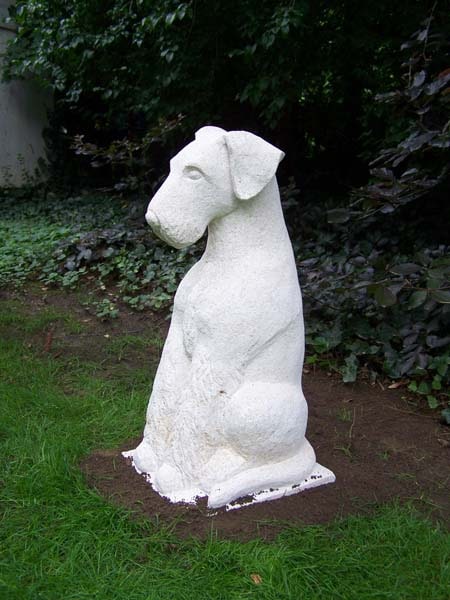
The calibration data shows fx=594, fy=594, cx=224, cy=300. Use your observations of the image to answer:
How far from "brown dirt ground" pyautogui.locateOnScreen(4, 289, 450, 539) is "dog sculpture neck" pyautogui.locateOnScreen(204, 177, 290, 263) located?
1.12 metres

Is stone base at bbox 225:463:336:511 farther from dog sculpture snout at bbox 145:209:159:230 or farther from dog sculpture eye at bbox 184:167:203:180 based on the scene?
dog sculpture eye at bbox 184:167:203:180

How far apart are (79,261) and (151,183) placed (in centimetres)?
241

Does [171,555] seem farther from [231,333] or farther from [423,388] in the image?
[423,388]

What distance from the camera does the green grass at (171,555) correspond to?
2256 millimetres

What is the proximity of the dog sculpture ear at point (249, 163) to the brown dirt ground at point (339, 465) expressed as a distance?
1.37m

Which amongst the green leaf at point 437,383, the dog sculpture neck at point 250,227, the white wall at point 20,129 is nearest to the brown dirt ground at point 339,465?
the green leaf at point 437,383

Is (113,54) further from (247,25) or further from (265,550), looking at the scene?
(265,550)

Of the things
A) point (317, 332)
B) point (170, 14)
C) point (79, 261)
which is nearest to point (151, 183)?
point (79, 261)

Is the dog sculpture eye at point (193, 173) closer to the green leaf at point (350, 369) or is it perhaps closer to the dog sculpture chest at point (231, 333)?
the dog sculpture chest at point (231, 333)

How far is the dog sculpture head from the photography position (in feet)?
7.90

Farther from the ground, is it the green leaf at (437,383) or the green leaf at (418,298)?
the green leaf at (418,298)

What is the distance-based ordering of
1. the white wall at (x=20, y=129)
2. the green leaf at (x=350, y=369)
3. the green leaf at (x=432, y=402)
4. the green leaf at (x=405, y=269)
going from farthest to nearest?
the white wall at (x=20, y=129) < the green leaf at (x=350, y=369) < the green leaf at (x=432, y=402) < the green leaf at (x=405, y=269)

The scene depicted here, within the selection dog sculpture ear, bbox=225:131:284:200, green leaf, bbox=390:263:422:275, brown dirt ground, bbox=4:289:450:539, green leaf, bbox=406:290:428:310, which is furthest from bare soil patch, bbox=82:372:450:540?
dog sculpture ear, bbox=225:131:284:200

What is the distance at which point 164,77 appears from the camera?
689cm
